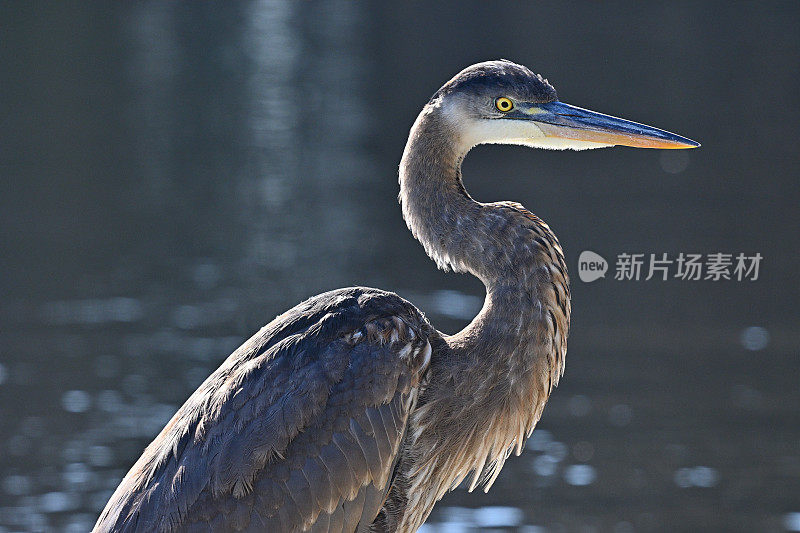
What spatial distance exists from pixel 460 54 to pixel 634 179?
23.8 feet

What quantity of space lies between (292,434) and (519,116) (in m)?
1.58

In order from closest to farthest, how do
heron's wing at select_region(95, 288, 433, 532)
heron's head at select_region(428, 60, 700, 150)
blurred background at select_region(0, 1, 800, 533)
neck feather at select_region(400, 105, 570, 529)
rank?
heron's wing at select_region(95, 288, 433, 532)
neck feather at select_region(400, 105, 570, 529)
heron's head at select_region(428, 60, 700, 150)
blurred background at select_region(0, 1, 800, 533)

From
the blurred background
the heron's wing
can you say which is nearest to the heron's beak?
the heron's wing

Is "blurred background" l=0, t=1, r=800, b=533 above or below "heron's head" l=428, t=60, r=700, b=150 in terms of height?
below

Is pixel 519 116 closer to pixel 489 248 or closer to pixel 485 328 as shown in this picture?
pixel 489 248

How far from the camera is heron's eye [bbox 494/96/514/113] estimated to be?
4.56 m

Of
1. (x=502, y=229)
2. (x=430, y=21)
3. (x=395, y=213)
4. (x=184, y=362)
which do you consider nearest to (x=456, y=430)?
(x=502, y=229)

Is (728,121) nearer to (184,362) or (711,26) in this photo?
(711,26)

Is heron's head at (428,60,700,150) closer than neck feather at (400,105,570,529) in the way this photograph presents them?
No

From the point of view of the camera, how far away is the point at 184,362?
1013 cm

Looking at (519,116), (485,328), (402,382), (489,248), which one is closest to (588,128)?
(519,116)

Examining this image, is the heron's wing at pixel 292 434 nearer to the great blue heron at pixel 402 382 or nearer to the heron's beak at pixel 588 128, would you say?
the great blue heron at pixel 402 382

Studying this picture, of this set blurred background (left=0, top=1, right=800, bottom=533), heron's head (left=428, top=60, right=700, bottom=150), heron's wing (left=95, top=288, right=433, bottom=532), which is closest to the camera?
heron's wing (left=95, top=288, right=433, bottom=532)

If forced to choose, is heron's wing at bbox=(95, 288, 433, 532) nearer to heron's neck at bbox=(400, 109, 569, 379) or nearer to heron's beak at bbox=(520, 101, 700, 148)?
heron's neck at bbox=(400, 109, 569, 379)
